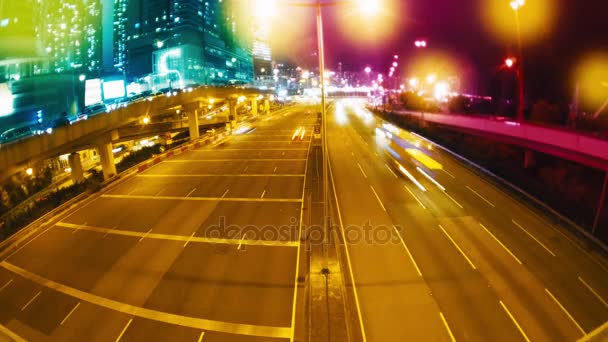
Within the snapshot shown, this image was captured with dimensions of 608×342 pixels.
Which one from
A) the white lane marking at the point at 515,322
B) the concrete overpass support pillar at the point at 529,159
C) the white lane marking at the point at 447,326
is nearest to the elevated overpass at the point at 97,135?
the white lane marking at the point at 447,326

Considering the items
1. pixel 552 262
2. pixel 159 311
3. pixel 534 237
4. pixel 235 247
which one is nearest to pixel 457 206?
pixel 534 237

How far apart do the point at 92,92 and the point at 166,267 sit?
4554 centimetres

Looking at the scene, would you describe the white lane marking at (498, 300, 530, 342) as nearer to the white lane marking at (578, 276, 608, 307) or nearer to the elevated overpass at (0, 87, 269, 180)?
the white lane marking at (578, 276, 608, 307)

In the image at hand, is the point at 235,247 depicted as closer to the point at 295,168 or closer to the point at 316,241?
the point at 316,241

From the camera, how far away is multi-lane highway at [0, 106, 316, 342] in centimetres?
1595

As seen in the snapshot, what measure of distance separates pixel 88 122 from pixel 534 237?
35109mm

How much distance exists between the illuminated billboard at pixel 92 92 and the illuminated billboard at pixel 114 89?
194 centimetres

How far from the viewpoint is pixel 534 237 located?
2273 centimetres

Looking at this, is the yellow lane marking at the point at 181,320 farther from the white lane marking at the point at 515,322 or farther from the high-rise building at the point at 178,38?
the high-rise building at the point at 178,38

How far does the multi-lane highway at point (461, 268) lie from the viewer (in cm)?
1498

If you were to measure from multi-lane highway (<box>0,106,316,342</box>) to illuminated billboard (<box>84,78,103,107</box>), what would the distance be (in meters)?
26.5

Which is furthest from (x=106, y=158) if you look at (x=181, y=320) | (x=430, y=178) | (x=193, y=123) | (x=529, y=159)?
(x=529, y=159)

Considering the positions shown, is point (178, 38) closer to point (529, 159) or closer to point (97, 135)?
point (97, 135)

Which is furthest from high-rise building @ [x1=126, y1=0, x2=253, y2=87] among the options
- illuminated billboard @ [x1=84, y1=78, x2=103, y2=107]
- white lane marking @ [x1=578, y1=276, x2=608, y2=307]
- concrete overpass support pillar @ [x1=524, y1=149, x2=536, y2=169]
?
white lane marking @ [x1=578, y1=276, x2=608, y2=307]
